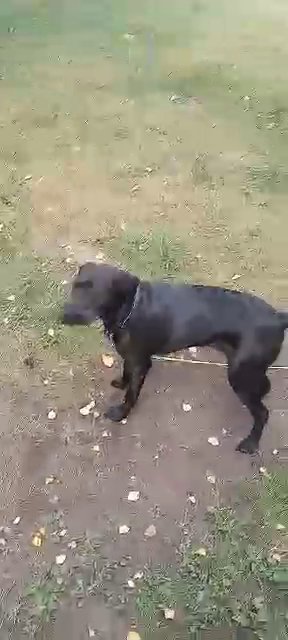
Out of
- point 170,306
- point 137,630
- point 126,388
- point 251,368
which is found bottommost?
point 137,630

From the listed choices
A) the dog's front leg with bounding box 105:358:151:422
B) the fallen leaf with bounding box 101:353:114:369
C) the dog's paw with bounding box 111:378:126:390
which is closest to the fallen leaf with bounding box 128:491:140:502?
the dog's front leg with bounding box 105:358:151:422

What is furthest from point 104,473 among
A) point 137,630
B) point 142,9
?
point 142,9

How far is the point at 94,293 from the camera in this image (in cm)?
362

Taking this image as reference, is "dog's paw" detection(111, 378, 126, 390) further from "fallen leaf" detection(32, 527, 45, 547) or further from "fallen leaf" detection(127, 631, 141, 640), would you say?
"fallen leaf" detection(127, 631, 141, 640)

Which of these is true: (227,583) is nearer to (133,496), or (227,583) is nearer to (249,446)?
(133,496)

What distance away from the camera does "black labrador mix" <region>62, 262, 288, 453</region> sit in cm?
365

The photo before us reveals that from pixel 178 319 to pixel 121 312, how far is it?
1.14ft

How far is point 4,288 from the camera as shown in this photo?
533 cm

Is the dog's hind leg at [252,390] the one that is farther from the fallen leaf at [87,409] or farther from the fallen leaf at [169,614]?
the fallen leaf at [169,614]

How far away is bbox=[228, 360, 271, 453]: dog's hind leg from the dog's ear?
2.52 feet

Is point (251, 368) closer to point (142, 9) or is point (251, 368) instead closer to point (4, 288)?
point (4, 288)

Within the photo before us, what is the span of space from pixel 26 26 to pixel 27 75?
1421 mm

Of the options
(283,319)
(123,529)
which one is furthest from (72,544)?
(283,319)

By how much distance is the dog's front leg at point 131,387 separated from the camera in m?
4.14
